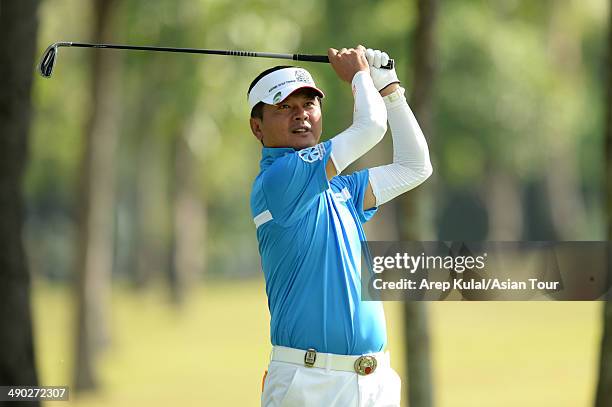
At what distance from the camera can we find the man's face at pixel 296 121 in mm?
4750

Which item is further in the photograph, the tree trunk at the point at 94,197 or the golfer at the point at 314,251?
the tree trunk at the point at 94,197

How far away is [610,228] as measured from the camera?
7.30 m

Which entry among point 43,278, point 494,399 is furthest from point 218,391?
point 43,278

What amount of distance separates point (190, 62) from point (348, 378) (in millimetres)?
16915

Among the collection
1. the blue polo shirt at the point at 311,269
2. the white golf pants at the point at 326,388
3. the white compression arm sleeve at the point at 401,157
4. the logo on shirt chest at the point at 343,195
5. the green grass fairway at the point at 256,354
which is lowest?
the green grass fairway at the point at 256,354

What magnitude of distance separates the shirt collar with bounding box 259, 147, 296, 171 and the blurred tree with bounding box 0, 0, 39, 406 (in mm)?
3047

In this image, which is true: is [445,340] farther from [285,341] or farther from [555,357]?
[285,341]

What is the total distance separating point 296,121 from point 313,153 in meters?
0.32

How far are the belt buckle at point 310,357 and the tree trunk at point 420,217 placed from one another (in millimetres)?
4733

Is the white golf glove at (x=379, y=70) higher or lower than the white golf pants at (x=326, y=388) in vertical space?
higher

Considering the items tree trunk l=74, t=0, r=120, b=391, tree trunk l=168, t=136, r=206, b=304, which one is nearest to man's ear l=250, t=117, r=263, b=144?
tree trunk l=74, t=0, r=120, b=391

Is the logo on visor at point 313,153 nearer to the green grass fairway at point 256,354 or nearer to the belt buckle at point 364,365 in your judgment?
the belt buckle at point 364,365

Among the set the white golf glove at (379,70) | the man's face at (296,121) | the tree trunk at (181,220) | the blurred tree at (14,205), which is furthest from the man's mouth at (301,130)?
the tree trunk at (181,220)

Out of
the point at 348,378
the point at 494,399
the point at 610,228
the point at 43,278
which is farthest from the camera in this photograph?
the point at 43,278
